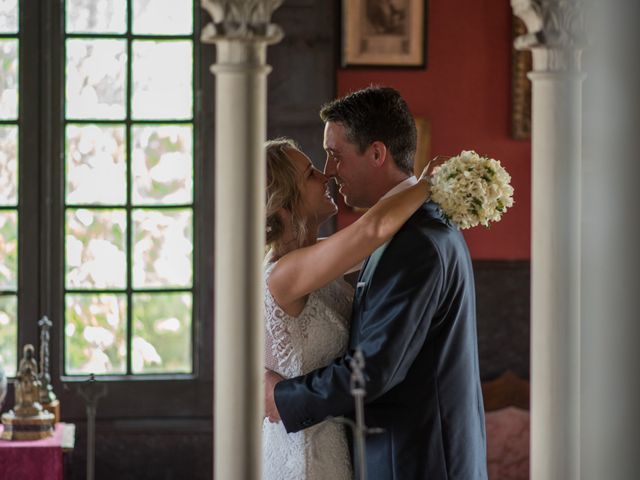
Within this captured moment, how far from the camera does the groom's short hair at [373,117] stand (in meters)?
3.34

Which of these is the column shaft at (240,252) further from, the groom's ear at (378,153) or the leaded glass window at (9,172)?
the leaded glass window at (9,172)

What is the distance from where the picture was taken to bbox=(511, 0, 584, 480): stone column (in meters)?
3.00

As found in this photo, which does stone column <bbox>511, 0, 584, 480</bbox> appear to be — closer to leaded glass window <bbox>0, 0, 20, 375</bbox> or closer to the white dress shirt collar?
the white dress shirt collar

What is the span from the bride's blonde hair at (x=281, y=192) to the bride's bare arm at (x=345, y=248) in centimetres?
17

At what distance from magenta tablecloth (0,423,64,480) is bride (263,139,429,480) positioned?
3.97 ft

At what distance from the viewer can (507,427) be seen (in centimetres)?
592

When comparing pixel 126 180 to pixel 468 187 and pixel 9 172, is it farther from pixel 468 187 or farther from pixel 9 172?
pixel 468 187

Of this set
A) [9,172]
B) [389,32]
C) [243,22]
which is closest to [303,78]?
[389,32]

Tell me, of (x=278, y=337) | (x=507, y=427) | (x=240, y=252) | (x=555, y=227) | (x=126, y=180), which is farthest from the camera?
(x=507, y=427)

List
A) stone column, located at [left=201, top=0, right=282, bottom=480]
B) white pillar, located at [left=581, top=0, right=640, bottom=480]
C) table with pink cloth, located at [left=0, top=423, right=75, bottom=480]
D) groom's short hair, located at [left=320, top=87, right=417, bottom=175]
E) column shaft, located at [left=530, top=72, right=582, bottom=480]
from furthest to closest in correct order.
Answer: table with pink cloth, located at [left=0, top=423, right=75, bottom=480]
groom's short hair, located at [left=320, top=87, right=417, bottom=175]
column shaft, located at [left=530, top=72, right=582, bottom=480]
stone column, located at [left=201, top=0, right=282, bottom=480]
white pillar, located at [left=581, top=0, right=640, bottom=480]

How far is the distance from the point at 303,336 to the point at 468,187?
0.69 metres

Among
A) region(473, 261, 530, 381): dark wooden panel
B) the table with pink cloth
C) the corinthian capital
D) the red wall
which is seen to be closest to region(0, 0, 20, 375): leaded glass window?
the table with pink cloth

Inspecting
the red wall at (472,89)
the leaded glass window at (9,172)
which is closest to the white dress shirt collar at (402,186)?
the red wall at (472,89)

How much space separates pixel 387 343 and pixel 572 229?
0.57m
